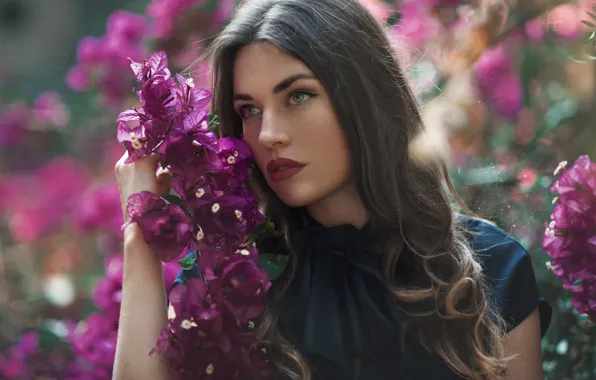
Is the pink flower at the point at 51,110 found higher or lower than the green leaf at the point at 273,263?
higher

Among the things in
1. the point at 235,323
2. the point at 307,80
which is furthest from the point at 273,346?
the point at 307,80

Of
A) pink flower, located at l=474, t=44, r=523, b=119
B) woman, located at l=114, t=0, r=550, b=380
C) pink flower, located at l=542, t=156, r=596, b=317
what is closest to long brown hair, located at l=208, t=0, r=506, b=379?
woman, located at l=114, t=0, r=550, b=380

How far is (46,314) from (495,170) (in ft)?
2.51

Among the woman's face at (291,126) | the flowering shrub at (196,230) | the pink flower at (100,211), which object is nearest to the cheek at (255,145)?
the woman's face at (291,126)

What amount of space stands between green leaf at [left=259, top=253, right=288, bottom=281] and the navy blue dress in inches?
1.0

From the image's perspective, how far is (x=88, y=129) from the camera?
1.22 m

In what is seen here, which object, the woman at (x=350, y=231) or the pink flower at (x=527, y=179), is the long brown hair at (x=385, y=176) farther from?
the pink flower at (x=527, y=179)

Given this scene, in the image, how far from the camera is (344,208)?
3.34 ft

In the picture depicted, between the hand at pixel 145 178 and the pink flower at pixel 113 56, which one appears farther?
the pink flower at pixel 113 56

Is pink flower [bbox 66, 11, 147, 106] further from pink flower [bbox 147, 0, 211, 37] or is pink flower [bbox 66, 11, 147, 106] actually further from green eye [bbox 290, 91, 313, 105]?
green eye [bbox 290, 91, 313, 105]

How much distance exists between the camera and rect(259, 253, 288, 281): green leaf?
3.12 ft

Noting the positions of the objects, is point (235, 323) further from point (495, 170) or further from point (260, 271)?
point (495, 170)

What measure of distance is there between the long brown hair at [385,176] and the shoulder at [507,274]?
23 millimetres

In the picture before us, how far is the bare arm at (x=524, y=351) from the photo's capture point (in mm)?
979
